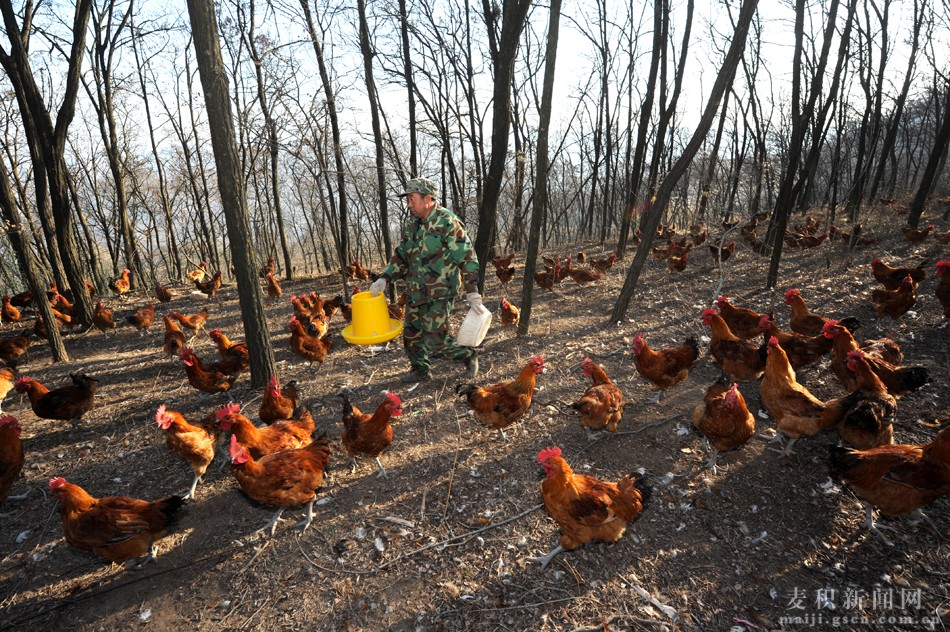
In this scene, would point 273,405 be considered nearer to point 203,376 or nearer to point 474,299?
point 203,376

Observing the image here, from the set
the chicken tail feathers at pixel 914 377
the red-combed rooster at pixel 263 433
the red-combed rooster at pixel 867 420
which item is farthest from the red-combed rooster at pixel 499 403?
the chicken tail feathers at pixel 914 377

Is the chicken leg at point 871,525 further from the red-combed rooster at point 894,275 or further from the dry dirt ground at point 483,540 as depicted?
the red-combed rooster at point 894,275

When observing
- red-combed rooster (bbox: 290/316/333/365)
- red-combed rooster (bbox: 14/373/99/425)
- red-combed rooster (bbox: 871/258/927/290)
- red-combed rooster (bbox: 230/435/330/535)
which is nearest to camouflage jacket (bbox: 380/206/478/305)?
red-combed rooster (bbox: 290/316/333/365)

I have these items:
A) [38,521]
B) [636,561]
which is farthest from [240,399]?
[636,561]

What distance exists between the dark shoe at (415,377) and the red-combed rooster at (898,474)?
4762mm

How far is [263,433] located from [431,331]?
2383mm

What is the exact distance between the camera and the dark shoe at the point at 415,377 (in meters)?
6.18

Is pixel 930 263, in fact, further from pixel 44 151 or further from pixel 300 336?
pixel 44 151

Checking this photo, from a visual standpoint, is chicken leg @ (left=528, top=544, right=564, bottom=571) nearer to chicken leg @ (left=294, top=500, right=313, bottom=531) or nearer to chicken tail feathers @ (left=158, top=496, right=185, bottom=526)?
chicken leg @ (left=294, top=500, right=313, bottom=531)

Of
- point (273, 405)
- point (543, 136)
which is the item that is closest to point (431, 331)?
point (273, 405)

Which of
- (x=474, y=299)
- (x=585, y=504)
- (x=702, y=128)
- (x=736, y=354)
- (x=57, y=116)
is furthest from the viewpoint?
(x=57, y=116)

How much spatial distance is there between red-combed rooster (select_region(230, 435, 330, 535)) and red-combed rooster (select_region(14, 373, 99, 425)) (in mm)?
3436

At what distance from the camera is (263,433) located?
162 inches

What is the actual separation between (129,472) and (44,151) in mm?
7965
